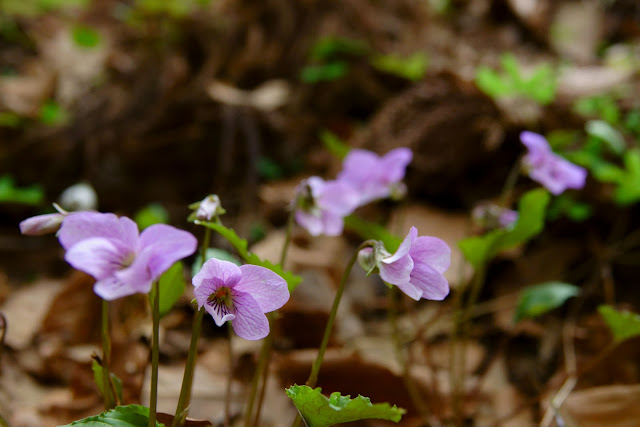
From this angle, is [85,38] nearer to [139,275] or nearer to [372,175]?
[372,175]

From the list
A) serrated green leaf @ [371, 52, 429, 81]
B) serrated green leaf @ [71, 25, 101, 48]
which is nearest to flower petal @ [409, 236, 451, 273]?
serrated green leaf @ [371, 52, 429, 81]

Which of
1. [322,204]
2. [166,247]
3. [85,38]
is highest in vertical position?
[166,247]

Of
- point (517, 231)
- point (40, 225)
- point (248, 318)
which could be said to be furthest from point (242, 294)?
point (517, 231)

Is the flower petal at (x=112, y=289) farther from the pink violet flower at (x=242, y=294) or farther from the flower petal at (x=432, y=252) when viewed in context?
the flower petal at (x=432, y=252)

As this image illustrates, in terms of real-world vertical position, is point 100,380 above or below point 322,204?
below

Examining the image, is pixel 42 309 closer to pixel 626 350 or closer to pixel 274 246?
pixel 274 246

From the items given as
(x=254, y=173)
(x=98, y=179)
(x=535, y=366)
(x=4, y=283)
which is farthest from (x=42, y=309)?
(x=535, y=366)
